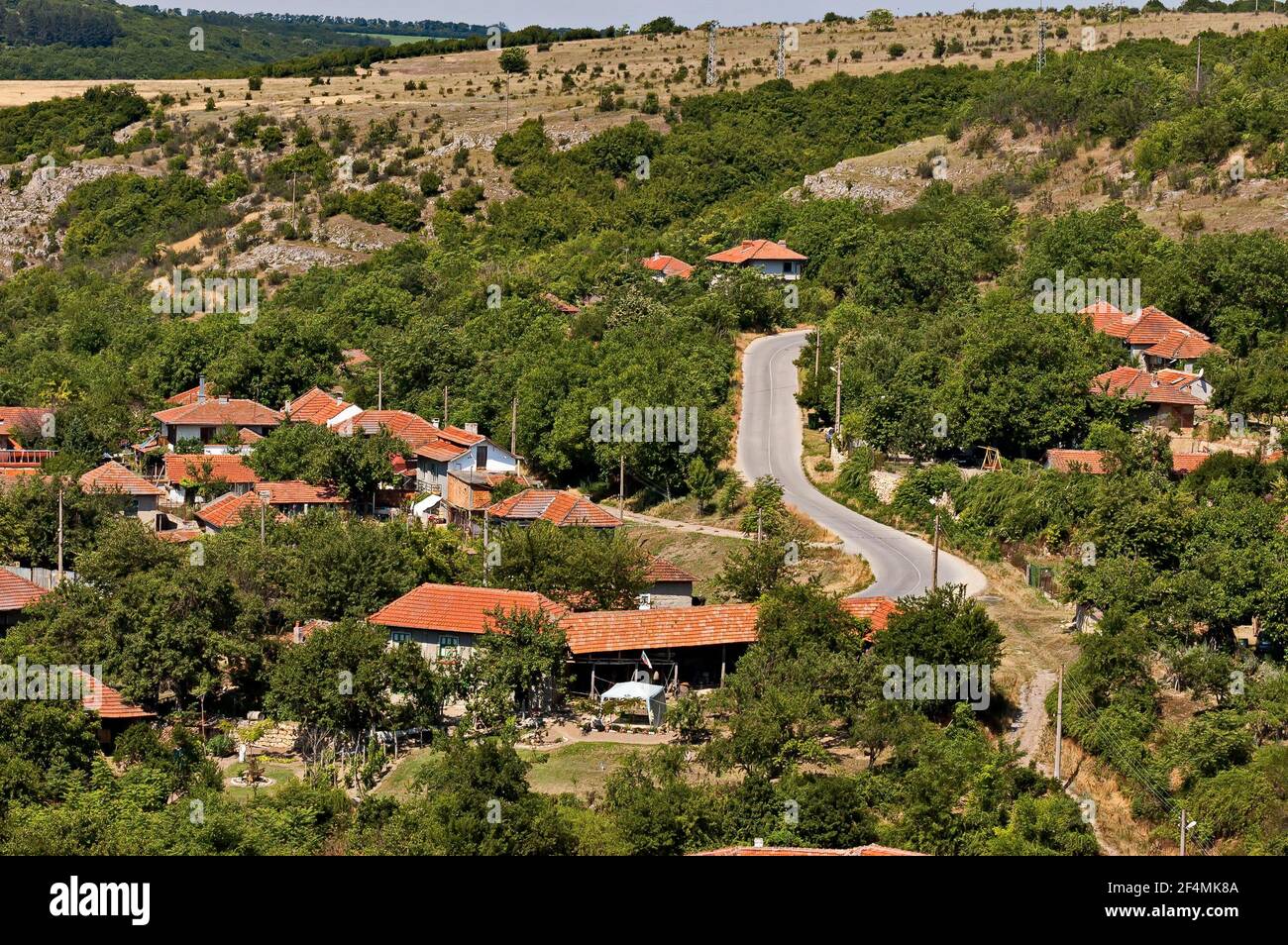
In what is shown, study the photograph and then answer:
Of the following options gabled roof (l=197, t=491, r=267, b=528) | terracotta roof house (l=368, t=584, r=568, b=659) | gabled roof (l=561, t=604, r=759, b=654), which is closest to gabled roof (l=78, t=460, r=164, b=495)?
gabled roof (l=197, t=491, r=267, b=528)

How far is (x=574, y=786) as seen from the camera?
97.5 ft

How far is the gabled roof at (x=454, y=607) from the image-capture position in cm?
3675

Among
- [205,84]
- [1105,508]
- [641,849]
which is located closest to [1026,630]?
[1105,508]

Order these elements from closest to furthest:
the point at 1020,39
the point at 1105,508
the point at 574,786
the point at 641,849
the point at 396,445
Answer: the point at 641,849
the point at 574,786
the point at 1105,508
the point at 396,445
the point at 1020,39

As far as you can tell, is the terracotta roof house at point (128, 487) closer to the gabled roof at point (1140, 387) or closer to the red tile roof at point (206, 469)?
the red tile roof at point (206, 469)

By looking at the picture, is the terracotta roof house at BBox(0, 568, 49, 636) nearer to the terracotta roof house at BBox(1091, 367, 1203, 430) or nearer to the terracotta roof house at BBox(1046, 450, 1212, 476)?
the terracotta roof house at BBox(1046, 450, 1212, 476)

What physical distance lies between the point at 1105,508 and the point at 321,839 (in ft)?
66.9

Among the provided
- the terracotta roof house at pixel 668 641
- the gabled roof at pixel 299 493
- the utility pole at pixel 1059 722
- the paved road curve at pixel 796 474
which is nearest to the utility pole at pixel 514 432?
the gabled roof at pixel 299 493

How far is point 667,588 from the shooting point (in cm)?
4081

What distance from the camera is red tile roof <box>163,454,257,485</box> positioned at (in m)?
52.8

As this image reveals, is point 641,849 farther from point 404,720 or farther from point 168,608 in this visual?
point 168,608

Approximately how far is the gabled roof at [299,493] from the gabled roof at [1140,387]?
2287 centimetres

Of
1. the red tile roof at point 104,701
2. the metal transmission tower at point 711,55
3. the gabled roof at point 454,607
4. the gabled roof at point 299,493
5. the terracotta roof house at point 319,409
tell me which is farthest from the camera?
the metal transmission tower at point 711,55

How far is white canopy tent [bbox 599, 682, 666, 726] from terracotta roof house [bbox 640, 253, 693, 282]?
35.2 metres
